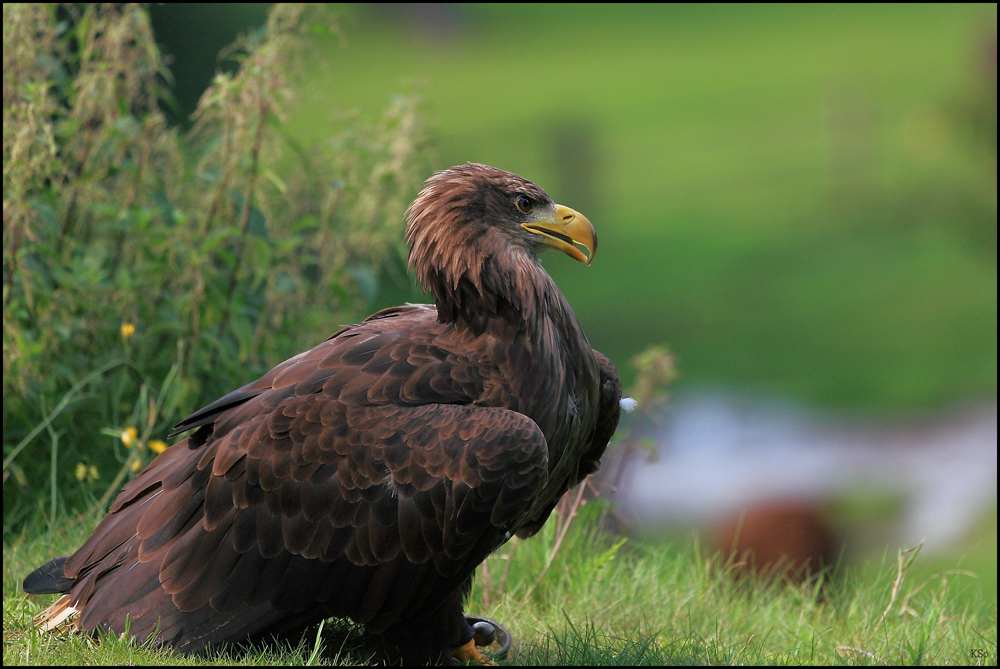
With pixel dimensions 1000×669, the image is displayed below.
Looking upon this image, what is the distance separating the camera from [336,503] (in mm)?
3104

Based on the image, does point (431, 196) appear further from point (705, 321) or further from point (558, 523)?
point (705, 321)

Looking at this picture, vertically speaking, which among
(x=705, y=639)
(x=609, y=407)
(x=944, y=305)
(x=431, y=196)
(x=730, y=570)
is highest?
(x=431, y=196)

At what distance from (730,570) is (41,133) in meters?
3.74

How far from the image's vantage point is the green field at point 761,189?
773 inches

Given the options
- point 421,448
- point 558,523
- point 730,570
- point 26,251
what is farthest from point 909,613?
point 26,251

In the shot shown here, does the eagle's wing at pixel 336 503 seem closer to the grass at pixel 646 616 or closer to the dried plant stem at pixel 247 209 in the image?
the grass at pixel 646 616

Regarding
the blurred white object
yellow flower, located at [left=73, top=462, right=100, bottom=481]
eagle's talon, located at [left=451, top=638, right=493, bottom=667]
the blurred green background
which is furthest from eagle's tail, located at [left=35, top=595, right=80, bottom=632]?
the blurred green background

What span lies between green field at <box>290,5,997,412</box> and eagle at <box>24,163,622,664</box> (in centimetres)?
1332

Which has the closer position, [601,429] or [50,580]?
[50,580]

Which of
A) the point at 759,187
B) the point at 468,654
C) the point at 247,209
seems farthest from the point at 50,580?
the point at 759,187

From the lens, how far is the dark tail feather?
11.2 ft

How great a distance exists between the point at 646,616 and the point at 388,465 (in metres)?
1.52

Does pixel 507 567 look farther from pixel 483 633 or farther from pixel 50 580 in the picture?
pixel 50 580

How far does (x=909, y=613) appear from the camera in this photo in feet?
13.6
